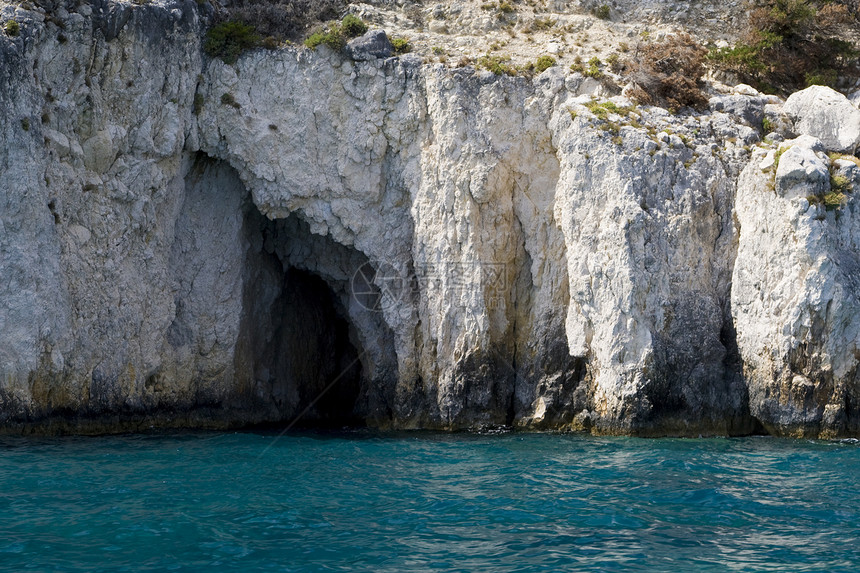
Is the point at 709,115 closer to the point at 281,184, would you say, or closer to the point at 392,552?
the point at 281,184

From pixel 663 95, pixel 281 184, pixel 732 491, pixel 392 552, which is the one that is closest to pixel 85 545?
pixel 392 552

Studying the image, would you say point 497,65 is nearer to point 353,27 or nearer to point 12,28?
point 353,27

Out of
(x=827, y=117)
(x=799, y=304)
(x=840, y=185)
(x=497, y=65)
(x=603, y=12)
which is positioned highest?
(x=603, y=12)

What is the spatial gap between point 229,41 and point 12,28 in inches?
227

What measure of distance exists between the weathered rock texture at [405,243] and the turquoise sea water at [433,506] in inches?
79.7

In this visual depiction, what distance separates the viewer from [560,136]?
23.4m

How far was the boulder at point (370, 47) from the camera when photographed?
976 inches

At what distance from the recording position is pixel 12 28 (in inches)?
831

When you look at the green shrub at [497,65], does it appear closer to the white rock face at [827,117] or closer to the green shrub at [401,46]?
the green shrub at [401,46]

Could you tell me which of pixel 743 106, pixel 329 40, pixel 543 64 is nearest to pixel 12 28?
pixel 329 40

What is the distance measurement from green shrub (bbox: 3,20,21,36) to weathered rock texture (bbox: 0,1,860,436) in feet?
0.86

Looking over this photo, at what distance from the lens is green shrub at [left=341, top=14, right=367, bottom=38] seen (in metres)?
25.2

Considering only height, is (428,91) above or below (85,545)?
above

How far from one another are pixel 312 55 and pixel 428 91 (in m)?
3.44
